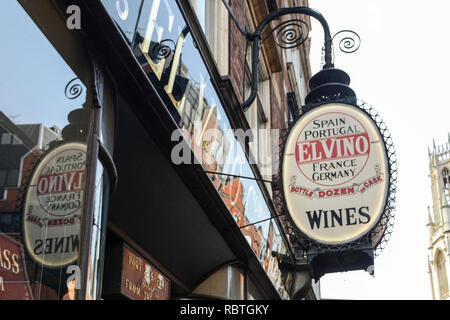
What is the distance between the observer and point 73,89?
15.0 ft

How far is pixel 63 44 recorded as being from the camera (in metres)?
4.48

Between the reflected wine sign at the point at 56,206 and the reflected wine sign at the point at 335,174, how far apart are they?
354 cm

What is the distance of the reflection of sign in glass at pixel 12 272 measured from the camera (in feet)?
11.1

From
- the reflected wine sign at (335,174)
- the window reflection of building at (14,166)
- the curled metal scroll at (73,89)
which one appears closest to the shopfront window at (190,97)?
the curled metal scroll at (73,89)

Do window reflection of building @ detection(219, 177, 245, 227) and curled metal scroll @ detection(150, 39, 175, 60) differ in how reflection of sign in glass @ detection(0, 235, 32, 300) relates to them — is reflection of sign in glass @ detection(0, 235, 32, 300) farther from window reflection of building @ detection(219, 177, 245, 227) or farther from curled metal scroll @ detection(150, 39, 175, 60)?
window reflection of building @ detection(219, 177, 245, 227)

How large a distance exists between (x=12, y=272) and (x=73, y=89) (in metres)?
1.55

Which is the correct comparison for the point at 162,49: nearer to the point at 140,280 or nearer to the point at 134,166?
the point at 134,166

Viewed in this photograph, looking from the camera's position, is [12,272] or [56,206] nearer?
[12,272]

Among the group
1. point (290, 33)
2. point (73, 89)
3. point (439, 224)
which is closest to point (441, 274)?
point (439, 224)

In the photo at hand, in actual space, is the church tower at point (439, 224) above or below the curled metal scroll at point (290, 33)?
above

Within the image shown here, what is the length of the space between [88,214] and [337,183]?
3730mm

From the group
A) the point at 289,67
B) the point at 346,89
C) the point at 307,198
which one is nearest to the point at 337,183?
the point at 307,198

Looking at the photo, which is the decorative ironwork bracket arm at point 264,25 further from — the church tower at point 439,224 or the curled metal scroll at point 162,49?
the church tower at point 439,224

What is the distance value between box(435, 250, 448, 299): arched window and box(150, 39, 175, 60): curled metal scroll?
354ft
